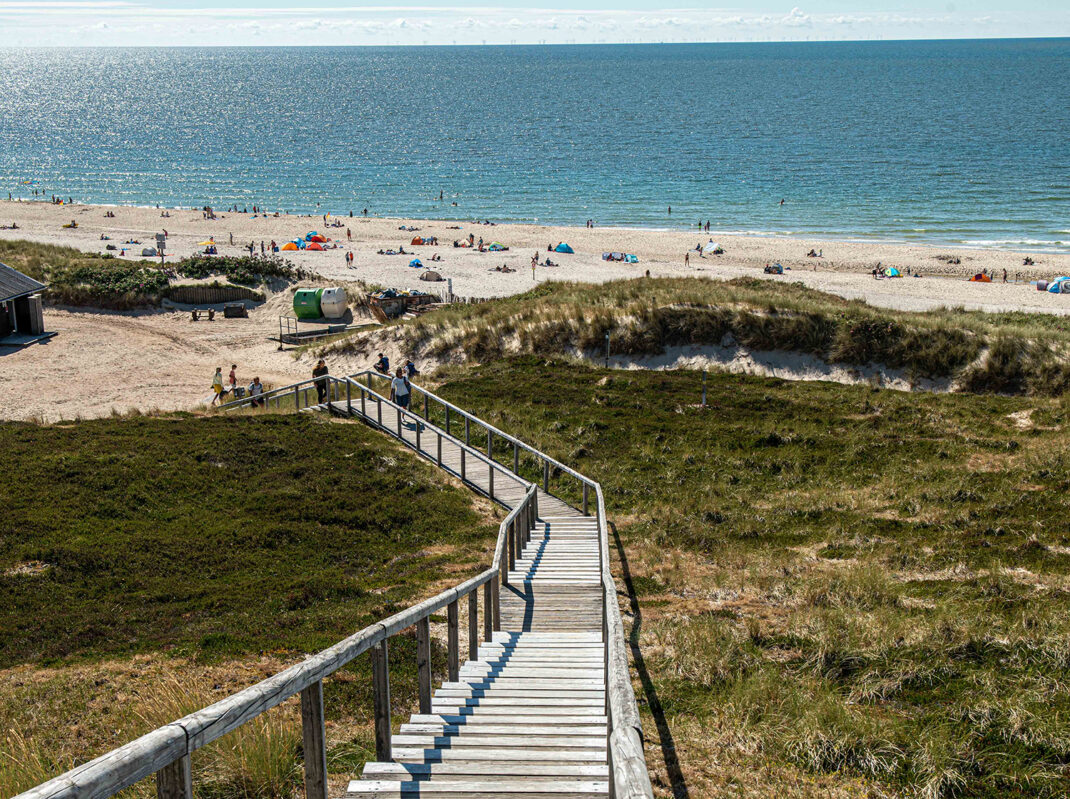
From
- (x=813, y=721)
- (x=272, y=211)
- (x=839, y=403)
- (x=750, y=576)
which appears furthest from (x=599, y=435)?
(x=272, y=211)

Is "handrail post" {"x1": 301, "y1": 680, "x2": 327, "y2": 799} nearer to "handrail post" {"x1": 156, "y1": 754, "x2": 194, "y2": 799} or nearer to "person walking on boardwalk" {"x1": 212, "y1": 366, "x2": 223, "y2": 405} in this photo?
"handrail post" {"x1": 156, "y1": 754, "x2": 194, "y2": 799}

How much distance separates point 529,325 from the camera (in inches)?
1154

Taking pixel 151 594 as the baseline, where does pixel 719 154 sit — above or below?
above

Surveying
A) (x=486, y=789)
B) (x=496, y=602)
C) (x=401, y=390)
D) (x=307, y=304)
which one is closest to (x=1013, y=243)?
(x=307, y=304)

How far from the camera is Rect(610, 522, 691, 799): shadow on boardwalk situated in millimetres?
5957

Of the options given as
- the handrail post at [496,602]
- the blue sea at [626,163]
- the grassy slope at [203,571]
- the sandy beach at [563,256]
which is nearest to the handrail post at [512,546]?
the grassy slope at [203,571]

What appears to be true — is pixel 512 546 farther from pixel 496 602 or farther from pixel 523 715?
pixel 523 715

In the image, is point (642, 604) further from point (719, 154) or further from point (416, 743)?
point (719, 154)

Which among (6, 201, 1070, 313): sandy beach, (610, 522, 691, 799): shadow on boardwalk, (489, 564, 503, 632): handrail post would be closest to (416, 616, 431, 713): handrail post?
(610, 522, 691, 799): shadow on boardwalk

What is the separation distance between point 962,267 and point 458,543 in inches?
1955

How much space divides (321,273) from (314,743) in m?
49.5

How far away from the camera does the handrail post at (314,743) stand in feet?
13.3

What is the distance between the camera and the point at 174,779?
3.18m

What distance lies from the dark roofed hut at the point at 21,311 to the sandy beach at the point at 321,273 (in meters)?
1.18
